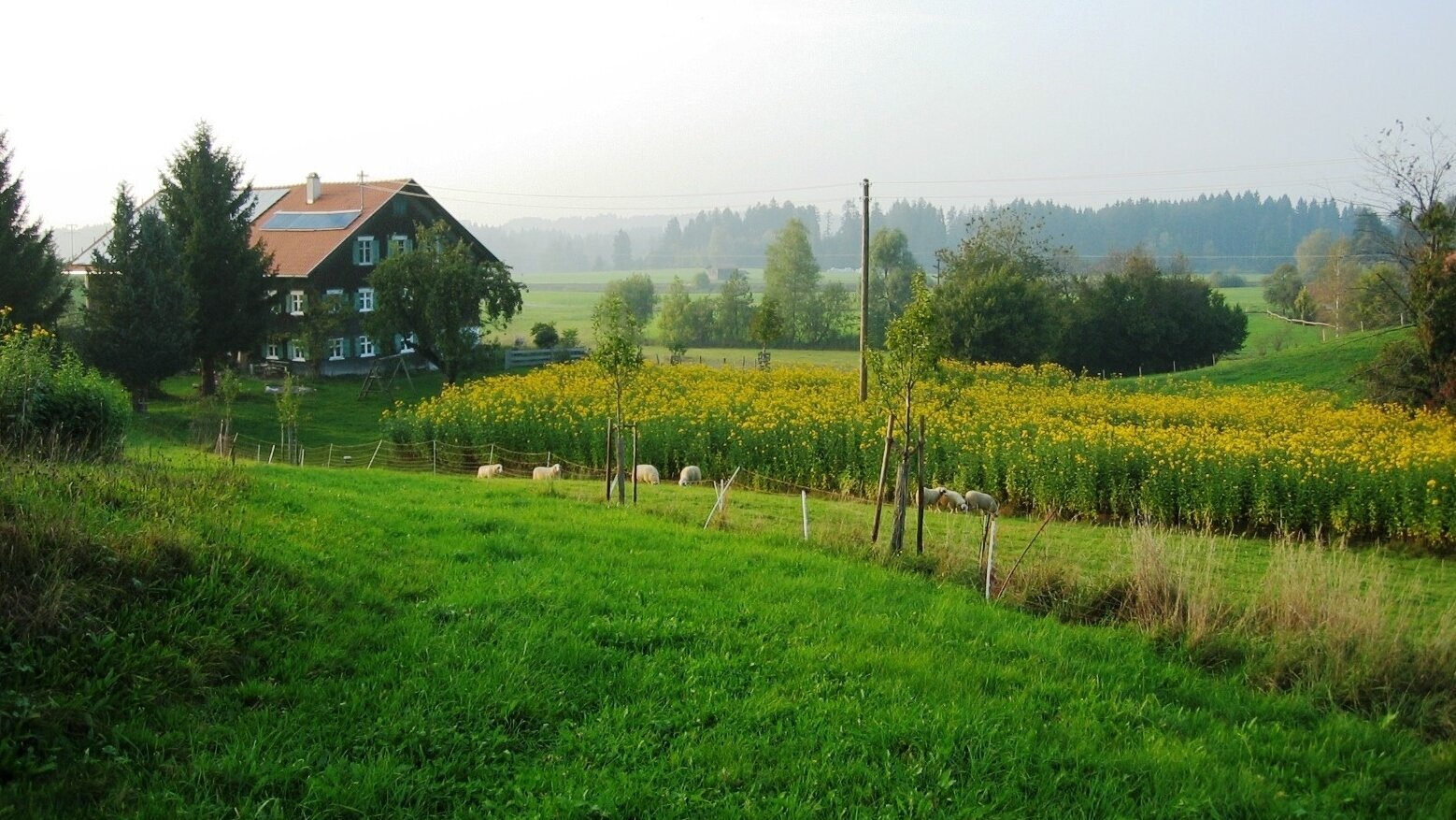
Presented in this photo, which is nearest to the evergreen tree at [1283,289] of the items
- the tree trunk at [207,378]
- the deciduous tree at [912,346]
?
the tree trunk at [207,378]

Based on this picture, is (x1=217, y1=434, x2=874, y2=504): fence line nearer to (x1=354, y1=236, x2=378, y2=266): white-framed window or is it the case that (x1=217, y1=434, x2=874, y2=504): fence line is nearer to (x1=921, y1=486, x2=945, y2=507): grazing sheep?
(x1=921, y1=486, x2=945, y2=507): grazing sheep

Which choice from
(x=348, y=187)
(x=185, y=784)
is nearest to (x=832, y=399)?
(x=185, y=784)

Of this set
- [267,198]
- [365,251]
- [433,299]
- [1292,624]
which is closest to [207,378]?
[433,299]

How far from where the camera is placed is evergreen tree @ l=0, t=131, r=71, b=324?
32.7 meters

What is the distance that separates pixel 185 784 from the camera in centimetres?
530

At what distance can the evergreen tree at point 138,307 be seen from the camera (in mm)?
34594

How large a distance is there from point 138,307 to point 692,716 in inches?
1360

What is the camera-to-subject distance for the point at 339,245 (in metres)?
49.1

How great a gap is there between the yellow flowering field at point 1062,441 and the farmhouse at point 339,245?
1761 centimetres

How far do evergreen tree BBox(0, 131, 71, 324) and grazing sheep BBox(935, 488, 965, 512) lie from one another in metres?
29.0

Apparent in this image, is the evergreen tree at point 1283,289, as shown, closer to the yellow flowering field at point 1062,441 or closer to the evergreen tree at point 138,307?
the yellow flowering field at point 1062,441

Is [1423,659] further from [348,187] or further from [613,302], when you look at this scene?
[348,187]

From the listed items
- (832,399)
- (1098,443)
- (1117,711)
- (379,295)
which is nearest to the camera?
(1117,711)

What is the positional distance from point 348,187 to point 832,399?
38336 mm
